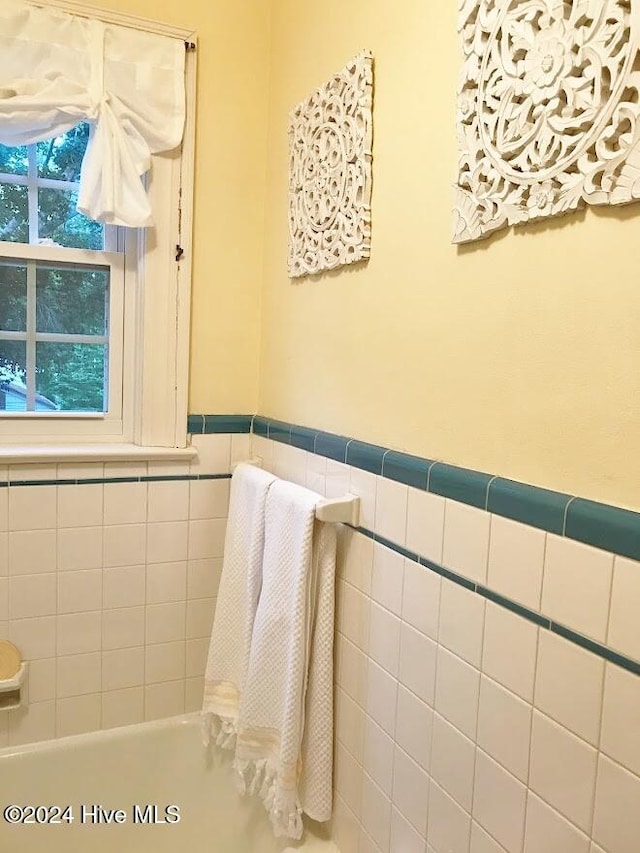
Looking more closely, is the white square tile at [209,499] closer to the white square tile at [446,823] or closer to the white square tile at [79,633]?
the white square tile at [79,633]

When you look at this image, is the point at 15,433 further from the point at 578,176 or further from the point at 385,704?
the point at 578,176

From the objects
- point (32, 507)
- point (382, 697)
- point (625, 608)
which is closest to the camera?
point (625, 608)

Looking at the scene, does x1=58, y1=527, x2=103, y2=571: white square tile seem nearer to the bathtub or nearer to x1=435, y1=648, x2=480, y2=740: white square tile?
the bathtub

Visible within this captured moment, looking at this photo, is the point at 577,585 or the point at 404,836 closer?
the point at 577,585

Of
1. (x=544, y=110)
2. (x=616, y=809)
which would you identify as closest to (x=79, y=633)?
(x=616, y=809)

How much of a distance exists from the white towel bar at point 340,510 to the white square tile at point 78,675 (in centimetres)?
95

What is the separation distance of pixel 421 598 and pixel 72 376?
1.22m

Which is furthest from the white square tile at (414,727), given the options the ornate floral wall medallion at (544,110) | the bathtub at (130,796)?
the ornate floral wall medallion at (544,110)

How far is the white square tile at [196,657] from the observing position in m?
2.03

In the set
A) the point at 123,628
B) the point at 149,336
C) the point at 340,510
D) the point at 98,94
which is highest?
the point at 98,94

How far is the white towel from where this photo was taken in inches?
57.5

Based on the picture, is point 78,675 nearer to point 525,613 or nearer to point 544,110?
point 525,613

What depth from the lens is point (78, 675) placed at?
74.8 inches

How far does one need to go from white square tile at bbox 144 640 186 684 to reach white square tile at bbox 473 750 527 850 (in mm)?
1150
